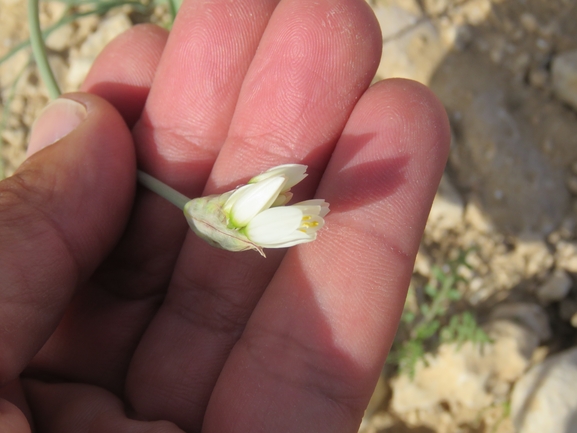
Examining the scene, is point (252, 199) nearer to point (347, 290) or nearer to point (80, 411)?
point (347, 290)

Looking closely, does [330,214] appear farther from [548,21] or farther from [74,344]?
[548,21]

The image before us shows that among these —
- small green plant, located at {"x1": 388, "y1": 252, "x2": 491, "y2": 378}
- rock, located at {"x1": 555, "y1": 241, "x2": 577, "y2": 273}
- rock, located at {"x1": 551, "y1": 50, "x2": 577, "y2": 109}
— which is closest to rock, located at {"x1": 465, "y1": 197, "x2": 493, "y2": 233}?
small green plant, located at {"x1": 388, "y1": 252, "x2": 491, "y2": 378}

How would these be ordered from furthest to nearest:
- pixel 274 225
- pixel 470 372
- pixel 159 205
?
pixel 470 372
pixel 159 205
pixel 274 225

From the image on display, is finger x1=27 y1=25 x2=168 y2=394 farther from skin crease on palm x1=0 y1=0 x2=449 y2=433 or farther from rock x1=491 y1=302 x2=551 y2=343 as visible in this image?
rock x1=491 y1=302 x2=551 y2=343

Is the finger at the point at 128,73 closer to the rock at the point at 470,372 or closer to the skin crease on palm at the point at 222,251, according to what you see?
the skin crease on palm at the point at 222,251

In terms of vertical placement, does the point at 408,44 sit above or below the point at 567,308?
above

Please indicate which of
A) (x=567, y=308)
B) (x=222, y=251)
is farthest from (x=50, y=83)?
(x=567, y=308)

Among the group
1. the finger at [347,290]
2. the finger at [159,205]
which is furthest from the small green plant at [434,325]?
the finger at [159,205]
